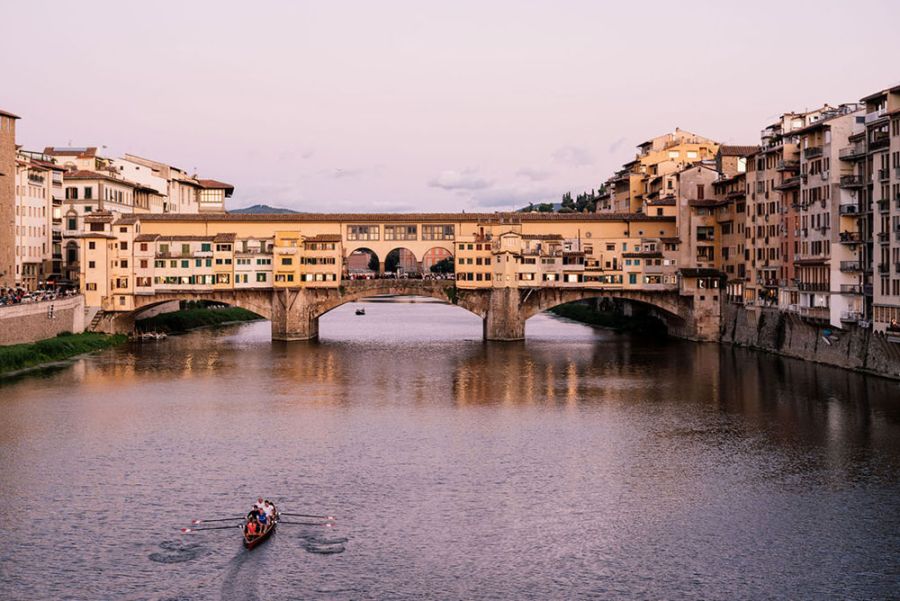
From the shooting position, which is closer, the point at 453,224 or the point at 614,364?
the point at 614,364

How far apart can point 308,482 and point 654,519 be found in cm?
1064

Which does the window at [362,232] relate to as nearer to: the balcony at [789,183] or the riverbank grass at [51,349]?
the riverbank grass at [51,349]

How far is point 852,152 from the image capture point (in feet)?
177

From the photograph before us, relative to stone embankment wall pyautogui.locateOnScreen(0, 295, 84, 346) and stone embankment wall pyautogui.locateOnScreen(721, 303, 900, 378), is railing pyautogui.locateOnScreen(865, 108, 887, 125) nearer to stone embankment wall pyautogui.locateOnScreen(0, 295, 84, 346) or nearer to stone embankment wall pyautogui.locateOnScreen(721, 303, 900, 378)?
stone embankment wall pyautogui.locateOnScreen(721, 303, 900, 378)

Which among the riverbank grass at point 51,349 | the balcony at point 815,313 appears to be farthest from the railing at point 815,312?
the riverbank grass at point 51,349

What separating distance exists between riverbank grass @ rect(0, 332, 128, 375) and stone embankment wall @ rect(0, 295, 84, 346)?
56cm

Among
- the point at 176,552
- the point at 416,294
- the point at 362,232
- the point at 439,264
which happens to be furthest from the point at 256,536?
the point at 439,264

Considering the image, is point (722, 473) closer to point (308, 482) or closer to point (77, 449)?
point (308, 482)

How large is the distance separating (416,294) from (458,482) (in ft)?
142

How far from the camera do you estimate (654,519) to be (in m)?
28.1

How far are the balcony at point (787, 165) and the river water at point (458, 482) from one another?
12403 millimetres

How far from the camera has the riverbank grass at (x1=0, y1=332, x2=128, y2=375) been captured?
55322 mm

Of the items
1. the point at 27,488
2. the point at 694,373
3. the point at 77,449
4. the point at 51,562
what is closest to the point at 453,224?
the point at 694,373

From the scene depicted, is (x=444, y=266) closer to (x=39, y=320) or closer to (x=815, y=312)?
(x=39, y=320)
